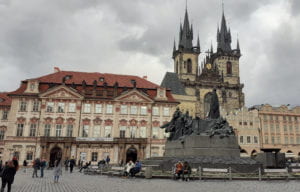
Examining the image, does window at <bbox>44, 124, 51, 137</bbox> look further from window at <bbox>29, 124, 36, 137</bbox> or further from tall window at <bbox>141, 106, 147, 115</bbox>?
tall window at <bbox>141, 106, 147, 115</bbox>

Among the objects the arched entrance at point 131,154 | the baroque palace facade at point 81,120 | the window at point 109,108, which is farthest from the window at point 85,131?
the arched entrance at point 131,154

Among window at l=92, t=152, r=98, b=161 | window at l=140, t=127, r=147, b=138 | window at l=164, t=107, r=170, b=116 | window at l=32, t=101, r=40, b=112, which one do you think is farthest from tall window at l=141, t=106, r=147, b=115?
window at l=32, t=101, r=40, b=112

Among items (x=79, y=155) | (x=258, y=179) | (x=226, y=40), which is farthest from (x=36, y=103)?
(x=226, y=40)

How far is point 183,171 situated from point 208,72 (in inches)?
2737

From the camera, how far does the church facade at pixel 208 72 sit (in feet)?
248

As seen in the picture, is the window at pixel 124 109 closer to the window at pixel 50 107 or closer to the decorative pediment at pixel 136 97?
the decorative pediment at pixel 136 97

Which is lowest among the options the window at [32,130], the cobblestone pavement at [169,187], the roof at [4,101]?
the cobblestone pavement at [169,187]

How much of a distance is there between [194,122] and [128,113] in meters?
24.2

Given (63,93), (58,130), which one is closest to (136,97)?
(63,93)

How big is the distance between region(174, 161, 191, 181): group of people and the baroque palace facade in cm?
2693

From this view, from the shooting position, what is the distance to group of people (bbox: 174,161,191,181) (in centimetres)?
1392

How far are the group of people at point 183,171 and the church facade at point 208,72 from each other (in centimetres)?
5209

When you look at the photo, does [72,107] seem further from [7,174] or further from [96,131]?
[7,174]

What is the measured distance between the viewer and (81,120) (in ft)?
135
